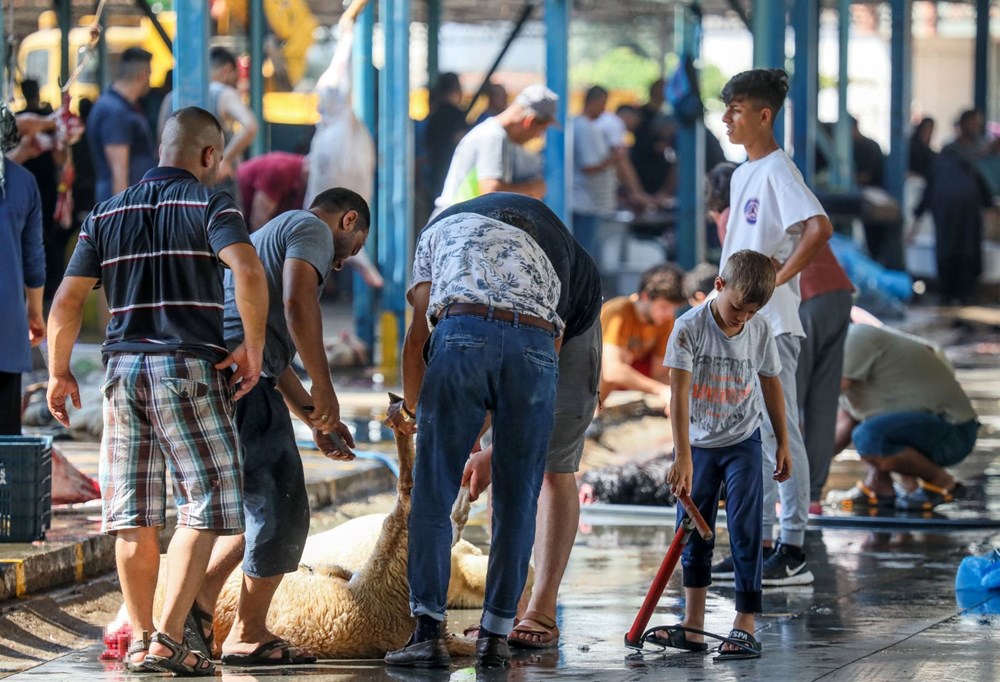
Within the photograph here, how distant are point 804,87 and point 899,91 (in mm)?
6129

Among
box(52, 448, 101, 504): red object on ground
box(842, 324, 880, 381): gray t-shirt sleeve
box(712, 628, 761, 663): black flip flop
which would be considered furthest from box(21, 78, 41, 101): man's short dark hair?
box(712, 628, 761, 663): black flip flop

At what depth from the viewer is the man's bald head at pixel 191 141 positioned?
5586 millimetres

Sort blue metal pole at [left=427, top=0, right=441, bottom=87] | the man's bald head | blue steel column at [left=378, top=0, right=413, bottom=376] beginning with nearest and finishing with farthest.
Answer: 1. the man's bald head
2. blue steel column at [left=378, top=0, right=413, bottom=376]
3. blue metal pole at [left=427, top=0, right=441, bottom=87]

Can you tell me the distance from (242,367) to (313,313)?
0.31 meters

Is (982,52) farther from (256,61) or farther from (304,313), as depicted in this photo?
(304,313)

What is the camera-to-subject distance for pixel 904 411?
9.19 metres

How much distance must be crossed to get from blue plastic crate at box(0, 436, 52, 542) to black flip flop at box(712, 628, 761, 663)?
9.13 ft

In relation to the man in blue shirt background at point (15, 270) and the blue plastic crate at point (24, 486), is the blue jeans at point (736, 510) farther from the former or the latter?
the man in blue shirt background at point (15, 270)

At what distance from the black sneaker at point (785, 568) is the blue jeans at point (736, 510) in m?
1.18

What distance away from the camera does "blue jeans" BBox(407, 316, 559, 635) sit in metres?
5.48

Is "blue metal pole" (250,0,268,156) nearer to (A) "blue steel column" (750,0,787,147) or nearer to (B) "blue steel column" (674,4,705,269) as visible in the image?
(B) "blue steel column" (674,4,705,269)

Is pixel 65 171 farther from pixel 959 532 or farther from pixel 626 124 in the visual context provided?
pixel 626 124

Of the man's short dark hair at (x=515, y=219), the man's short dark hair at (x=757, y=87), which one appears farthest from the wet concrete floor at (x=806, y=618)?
the man's short dark hair at (x=757, y=87)

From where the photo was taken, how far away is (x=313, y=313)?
5.66m
